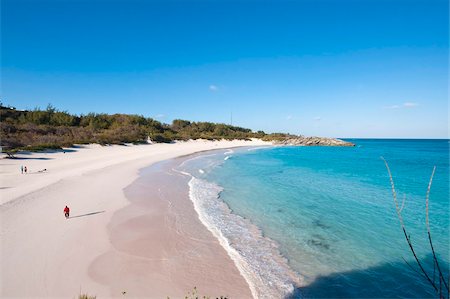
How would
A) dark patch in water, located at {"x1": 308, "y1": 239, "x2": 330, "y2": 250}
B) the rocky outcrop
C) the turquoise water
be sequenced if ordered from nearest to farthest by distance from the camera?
the turquoise water
dark patch in water, located at {"x1": 308, "y1": 239, "x2": 330, "y2": 250}
the rocky outcrop

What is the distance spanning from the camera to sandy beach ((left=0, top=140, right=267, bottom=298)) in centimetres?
612

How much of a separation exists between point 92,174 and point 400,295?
18.0 metres

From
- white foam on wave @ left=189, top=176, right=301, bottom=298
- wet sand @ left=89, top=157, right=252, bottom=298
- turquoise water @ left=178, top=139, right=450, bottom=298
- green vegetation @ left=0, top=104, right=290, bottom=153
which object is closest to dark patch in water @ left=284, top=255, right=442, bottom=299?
turquoise water @ left=178, top=139, right=450, bottom=298

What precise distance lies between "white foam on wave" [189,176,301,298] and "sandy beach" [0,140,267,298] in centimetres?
31

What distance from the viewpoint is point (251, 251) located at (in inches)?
321

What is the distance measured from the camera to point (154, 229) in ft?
30.7

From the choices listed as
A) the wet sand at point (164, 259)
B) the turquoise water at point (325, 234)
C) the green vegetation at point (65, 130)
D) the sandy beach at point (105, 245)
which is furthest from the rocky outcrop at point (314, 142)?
the wet sand at point (164, 259)

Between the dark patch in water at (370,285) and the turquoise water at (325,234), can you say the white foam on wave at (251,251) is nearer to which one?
the turquoise water at (325,234)

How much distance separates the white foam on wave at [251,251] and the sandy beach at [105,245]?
0.31 meters

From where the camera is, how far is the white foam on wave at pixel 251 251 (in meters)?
6.50

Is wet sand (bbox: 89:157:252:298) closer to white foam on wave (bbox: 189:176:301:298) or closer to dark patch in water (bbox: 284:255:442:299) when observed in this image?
white foam on wave (bbox: 189:176:301:298)

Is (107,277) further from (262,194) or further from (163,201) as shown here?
(262,194)

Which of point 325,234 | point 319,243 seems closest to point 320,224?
point 325,234

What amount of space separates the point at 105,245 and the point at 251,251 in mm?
4460
